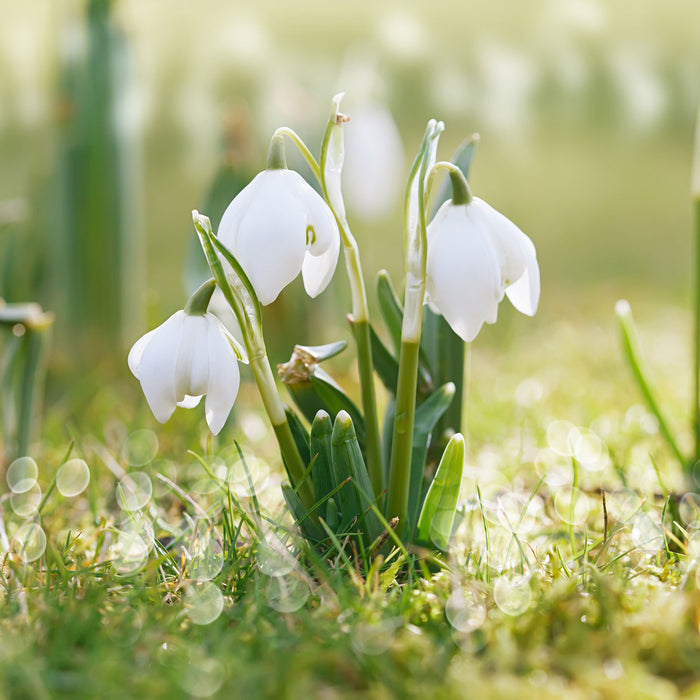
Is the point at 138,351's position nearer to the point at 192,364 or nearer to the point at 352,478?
the point at 192,364

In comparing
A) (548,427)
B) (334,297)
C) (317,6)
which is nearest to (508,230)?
(548,427)

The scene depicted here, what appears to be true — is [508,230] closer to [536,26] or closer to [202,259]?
[202,259]

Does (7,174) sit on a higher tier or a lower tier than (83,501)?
higher

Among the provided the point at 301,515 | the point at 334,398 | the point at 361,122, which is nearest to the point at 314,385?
the point at 334,398

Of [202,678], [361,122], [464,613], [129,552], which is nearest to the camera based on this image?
[202,678]

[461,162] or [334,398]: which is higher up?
[461,162]

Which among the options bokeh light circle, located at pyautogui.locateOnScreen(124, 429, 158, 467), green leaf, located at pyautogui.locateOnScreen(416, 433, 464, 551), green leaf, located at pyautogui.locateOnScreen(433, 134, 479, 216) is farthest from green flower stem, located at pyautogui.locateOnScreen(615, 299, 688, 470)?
bokeh light circle, located at pyautogui.locateOnScreen(124, 429, 158, 467)

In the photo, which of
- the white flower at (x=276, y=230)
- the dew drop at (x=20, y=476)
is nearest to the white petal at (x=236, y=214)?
the white flower at (x=276, y=230)
